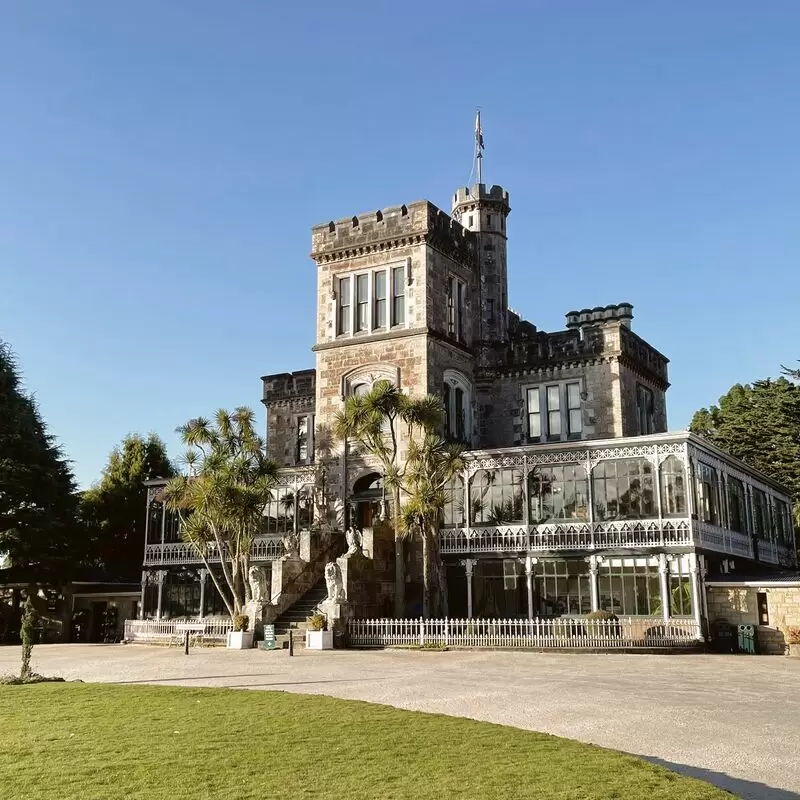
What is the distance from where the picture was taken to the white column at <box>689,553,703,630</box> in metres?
28.0

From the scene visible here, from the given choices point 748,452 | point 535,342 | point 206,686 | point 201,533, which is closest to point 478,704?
point 206,686

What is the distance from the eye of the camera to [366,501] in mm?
34531

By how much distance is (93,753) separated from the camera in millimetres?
10609

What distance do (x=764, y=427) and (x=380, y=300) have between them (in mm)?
25716

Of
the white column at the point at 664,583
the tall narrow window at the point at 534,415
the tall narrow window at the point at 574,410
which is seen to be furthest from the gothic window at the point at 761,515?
the white column at the point at 664,583

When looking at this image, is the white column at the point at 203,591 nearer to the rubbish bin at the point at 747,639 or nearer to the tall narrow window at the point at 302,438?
the tall narrow window at the point at 302,438

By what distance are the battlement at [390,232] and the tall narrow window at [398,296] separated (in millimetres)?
1177

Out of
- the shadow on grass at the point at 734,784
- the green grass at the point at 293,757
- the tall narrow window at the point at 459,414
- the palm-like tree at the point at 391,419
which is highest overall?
the tall narrow window at the point at 459,414

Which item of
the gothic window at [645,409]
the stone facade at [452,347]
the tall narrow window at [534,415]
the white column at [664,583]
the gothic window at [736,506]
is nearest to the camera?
the white column at [664,583]

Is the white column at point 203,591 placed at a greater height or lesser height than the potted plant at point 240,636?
greater

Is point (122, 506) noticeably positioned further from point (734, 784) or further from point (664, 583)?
point (734, 784)

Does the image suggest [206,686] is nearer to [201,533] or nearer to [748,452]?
[201,533]

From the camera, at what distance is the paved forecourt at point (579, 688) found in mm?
11125

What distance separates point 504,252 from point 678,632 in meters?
19.7
